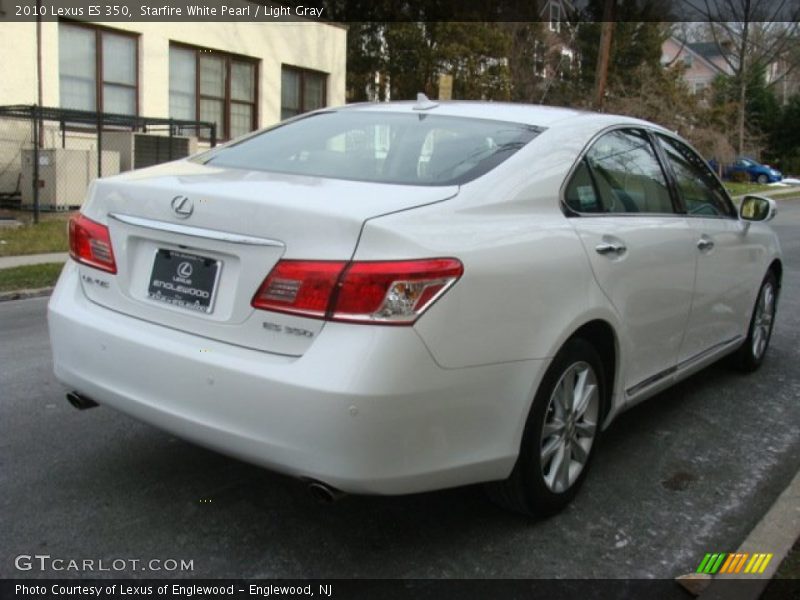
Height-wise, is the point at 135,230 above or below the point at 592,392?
above

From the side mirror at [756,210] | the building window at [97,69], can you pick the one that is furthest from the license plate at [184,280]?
the building window at [97,69]

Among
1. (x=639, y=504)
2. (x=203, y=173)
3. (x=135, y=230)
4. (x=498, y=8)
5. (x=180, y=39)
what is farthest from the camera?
(x=498, y=8)

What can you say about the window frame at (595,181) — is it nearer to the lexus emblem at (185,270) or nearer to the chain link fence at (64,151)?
the lexus emblem at (185,270)

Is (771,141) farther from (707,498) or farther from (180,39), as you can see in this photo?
(707,498)

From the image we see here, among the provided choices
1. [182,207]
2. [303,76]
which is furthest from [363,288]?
[303,76]

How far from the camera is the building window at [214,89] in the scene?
61.6ft

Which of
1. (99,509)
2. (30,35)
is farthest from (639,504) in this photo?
(30,35)

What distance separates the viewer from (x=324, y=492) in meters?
2.67

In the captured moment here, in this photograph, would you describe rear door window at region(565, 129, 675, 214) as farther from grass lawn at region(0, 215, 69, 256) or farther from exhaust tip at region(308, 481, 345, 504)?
grass lawn at region(0, 215, 69, 256)

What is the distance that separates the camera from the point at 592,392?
11.4ft

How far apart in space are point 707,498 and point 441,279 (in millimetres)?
1889

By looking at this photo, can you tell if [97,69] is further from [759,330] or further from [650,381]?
[650,381]

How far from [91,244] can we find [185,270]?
610mm

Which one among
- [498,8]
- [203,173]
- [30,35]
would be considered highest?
[498,8]
